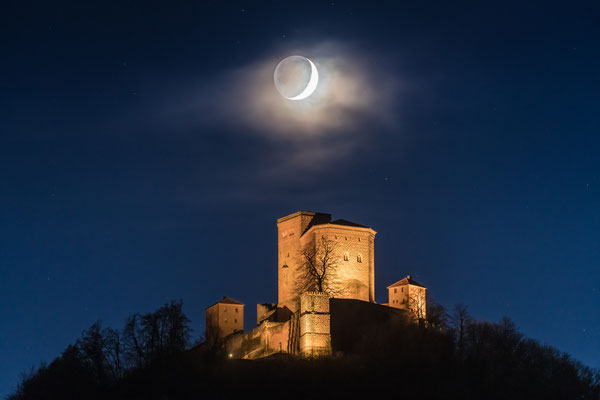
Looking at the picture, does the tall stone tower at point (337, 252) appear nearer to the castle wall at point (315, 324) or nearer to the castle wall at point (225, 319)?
the castle wall at point (225, 319)

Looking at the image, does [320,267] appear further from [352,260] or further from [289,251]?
[289,251]

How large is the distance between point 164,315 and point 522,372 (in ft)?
91.9

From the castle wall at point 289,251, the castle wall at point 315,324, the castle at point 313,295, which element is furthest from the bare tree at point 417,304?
the castle wall at point 315,324

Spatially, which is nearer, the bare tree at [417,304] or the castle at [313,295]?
the castle at [313,295]

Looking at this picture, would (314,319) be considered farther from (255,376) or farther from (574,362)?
(574,362)

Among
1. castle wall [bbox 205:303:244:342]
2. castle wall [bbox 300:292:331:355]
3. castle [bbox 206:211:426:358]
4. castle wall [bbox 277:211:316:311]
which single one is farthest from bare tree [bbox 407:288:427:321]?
castle wall [bbox 205:303:244:342]

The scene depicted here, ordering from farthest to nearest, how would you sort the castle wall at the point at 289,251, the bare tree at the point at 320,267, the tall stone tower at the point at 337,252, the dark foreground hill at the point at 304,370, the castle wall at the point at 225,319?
the castle wall at the point at 225,319
the castle wall at the point at 289,251
the tall stone tower at the point at 337,252
the bare tree at the point at 320,267
the dark foreground hill at the point at 304,370

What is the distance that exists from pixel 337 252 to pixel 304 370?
1748 centimetres

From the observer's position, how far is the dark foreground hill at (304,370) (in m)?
54.1

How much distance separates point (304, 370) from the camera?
54.7 metres

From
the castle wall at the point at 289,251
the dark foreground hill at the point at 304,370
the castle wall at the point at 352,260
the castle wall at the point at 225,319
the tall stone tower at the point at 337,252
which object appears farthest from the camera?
the castle wall at the point at 225,319

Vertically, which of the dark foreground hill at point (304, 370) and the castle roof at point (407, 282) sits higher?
the castle roof at point (407, 282)

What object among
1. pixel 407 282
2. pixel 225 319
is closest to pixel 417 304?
pixel 407 282

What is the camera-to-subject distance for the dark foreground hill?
177 ft
